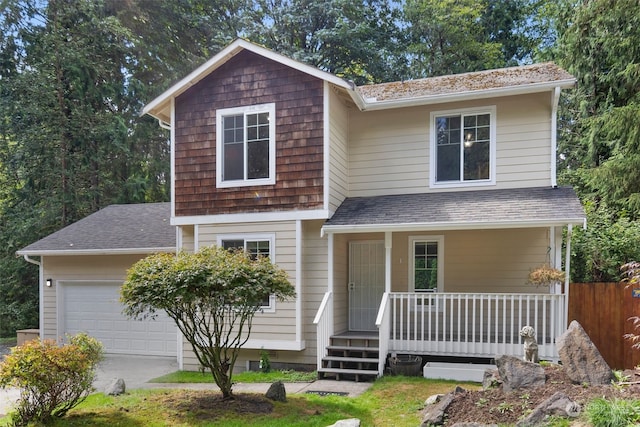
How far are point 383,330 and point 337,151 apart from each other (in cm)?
367

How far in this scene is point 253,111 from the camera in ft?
31.1

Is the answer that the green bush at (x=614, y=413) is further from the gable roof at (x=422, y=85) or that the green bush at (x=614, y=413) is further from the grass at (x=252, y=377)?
the gable roof at (x=422, y=85)

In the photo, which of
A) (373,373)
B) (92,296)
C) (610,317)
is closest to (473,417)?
(373,373)

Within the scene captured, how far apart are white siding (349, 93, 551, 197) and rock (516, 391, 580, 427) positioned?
5.48m

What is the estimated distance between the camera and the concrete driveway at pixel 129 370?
812cm

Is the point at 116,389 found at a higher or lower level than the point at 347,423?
lower

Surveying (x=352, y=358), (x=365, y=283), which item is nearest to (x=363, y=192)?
(x=365, y=283)

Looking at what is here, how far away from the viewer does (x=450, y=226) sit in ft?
26.7

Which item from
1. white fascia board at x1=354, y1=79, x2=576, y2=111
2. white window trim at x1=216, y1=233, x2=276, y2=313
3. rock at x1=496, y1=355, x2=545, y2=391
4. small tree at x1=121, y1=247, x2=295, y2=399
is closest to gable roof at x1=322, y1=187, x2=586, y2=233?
white window trim at x1=216, y1=233, x2=276, y2=313

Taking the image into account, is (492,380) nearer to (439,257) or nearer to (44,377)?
(439,257)

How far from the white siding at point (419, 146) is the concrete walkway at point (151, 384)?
13.9 ft

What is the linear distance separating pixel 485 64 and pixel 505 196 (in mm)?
12607

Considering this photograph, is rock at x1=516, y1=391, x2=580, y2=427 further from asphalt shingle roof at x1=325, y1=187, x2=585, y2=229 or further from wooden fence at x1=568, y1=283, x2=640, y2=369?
wooden fence at x1=568, y1=283, x2=640, y2=369

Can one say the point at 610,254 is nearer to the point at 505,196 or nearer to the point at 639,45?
the point at 505,196
